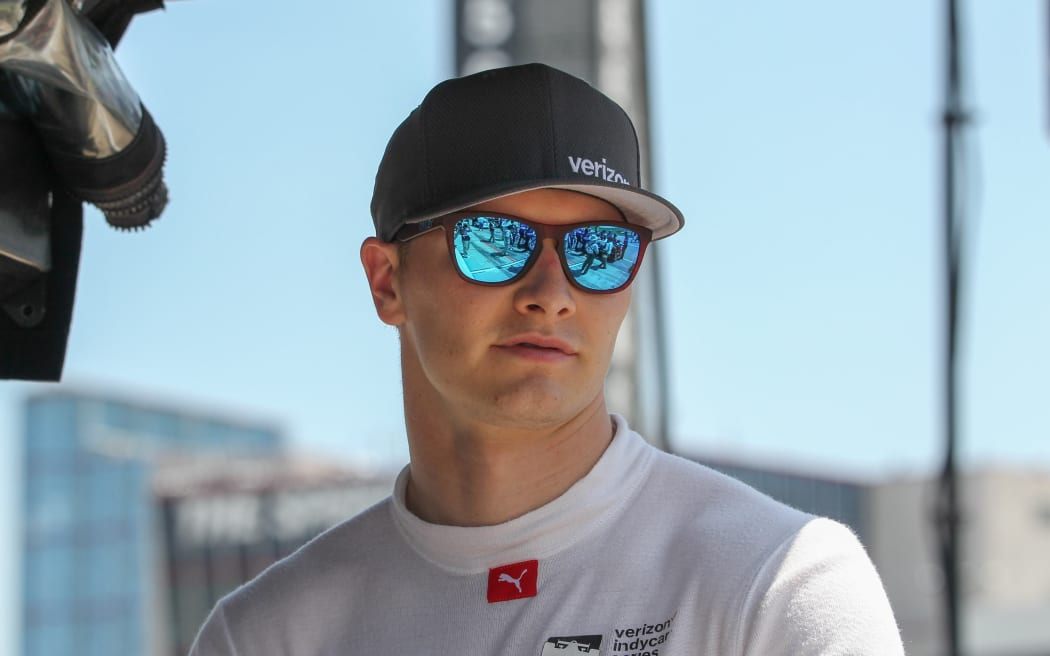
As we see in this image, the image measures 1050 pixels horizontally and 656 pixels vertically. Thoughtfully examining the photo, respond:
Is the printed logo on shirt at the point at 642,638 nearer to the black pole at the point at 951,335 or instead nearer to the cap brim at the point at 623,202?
the cap brim at the point at 623,202

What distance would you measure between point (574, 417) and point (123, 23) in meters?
0.78

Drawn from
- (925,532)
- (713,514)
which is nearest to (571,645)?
(713,514)

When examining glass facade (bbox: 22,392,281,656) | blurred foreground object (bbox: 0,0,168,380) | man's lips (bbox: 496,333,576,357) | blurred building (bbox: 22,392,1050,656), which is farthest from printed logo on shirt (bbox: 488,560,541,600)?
glass facade (bbox: 22,392,281,656)

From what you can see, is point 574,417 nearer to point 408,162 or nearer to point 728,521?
point 728,521

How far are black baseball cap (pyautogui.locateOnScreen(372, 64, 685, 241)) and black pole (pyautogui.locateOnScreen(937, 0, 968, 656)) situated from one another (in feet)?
7.21

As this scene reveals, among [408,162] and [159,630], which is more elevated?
[408,162]

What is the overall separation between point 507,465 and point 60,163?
0.68 meters

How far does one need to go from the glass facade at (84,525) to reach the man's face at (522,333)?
3833cm

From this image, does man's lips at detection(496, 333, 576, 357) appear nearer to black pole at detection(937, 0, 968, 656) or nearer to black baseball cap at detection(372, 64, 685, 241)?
black baseball cap at detection(372, 64, 685, 241)

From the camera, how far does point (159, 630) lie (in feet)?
115

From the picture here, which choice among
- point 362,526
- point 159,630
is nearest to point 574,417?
point 362,526

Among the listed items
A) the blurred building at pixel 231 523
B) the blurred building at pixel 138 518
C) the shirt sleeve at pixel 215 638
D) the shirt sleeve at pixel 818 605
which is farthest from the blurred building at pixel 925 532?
the shirt sleeve at pixel 818 605

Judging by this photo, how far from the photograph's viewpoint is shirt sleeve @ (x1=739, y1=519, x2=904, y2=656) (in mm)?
1503

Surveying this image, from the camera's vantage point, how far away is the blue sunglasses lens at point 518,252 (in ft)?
5.61
